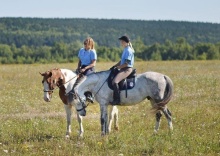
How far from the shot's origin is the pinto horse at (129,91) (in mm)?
11634

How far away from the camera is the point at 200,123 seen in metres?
13.4

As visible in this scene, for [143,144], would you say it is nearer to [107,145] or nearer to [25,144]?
[107,145]

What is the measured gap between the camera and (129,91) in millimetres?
11820

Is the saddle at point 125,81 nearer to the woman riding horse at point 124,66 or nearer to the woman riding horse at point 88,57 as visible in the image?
the woman riding horse at point 124,66

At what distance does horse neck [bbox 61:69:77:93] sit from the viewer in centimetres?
1182

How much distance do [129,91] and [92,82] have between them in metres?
1.04

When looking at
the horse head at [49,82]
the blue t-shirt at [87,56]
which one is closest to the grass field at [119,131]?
the horse head at [49,82]

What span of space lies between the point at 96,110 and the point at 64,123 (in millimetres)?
3460

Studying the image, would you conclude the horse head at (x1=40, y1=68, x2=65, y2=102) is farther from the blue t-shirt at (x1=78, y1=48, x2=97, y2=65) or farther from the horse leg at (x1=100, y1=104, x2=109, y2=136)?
the horse leg at (x1=100, y1=104, x2=109, y2=136)

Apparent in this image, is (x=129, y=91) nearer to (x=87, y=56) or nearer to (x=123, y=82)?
A: (x=123, y=82)

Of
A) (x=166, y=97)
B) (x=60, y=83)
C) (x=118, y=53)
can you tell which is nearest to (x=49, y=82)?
(x=60, y=83)

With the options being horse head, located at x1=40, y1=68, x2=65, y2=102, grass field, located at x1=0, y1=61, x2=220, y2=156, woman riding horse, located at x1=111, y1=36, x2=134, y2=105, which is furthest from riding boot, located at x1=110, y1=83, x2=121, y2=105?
horse head, located at x1=40, y1=68, x2=65, y2=102

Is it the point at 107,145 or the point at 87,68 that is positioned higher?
the point at 87,68

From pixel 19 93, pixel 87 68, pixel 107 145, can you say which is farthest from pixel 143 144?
A: pixel 19 93
